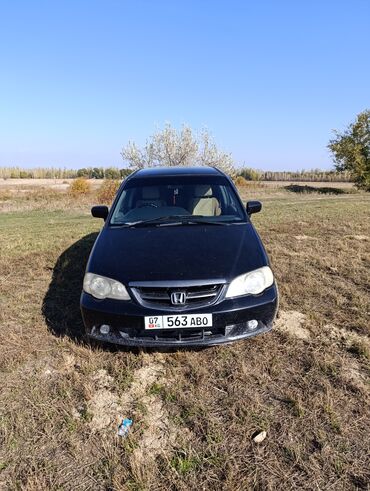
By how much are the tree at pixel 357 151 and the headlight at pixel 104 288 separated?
121 feet

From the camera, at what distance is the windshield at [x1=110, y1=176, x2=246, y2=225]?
4227 millimetres

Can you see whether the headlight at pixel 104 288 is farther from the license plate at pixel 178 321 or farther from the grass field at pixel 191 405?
the grass field at pixel 191 405

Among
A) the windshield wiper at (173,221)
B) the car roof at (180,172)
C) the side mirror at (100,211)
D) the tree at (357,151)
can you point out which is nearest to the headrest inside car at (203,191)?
the car roof at (180,172)

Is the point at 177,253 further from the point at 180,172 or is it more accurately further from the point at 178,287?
the point at 180,172

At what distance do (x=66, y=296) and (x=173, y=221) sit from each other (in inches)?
75.1

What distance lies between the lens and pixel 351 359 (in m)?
3.15

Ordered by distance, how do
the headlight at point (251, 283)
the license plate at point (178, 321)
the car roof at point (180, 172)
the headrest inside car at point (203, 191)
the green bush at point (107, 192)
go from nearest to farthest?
the license plate at point (178, 321) < the headlight at point (251, 283) < the headrest inside car at point (203, 191) < the car roof at point (180, 172) < the green bush at point (107, 192)

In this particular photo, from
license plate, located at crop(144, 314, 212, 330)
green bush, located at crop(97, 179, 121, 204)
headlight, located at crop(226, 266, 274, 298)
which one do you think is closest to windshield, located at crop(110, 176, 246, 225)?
headlight, located at crop(226, 266, 274, 298)


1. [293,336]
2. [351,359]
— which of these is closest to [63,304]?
[293,336]

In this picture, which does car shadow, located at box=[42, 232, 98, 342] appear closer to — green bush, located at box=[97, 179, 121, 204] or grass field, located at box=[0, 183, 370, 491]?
grass field, located at box=[0, 183, 370, 491]

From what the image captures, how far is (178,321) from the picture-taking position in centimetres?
282

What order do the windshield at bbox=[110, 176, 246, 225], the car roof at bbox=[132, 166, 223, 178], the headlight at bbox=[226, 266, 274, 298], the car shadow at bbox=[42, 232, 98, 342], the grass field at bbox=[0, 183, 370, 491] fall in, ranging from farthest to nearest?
the car roof at bbox=[132, 166, 223, 178] < the windshield at bbox=[110, 176, 246, 225] < the car shadow at bbox=[42, 232, 98, 342] < the headlight at bbox=[226, 266, 274, 298] < the grass field at bbox=[0, 183, 370, 491]

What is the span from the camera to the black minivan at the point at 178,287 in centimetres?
286

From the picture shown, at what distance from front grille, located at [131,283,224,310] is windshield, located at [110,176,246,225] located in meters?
1.34
